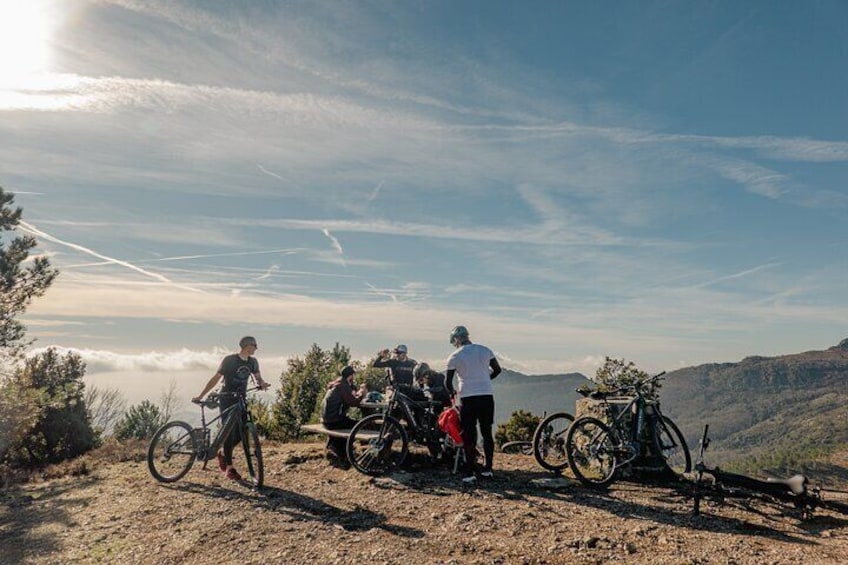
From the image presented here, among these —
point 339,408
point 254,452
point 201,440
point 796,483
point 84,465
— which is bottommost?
point 84,465

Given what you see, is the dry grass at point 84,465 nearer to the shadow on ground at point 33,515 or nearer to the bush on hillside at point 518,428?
the shadow on ground at point 33,515

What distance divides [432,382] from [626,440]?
3953 millimetres

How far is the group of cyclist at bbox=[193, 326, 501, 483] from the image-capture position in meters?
9.78

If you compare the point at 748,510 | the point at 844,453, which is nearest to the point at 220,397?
the point at 748,510

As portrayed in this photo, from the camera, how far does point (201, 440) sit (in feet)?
34.5

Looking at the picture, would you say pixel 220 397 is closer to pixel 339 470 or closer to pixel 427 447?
pixel 339 470

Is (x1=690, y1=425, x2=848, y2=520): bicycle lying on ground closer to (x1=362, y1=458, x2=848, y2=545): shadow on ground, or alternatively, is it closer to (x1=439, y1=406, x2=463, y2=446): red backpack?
(x1=362, y1=458, x2=848, y2=545): shadow on ground

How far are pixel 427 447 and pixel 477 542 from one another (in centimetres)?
444

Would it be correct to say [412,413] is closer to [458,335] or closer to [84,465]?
[458,335]

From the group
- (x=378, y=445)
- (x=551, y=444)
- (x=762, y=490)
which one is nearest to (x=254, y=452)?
(x=378, y=445)

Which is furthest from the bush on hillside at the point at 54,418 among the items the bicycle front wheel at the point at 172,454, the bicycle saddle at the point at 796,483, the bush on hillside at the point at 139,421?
the bicycle saddle at the point at 796,483

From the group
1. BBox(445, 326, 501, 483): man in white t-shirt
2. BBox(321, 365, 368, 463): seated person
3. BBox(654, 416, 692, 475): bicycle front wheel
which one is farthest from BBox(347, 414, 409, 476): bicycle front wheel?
BBox(654, 416, 692, 475): bicycle front wheel

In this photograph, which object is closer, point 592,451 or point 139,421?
point 592,451

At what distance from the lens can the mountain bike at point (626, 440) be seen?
9.63m
